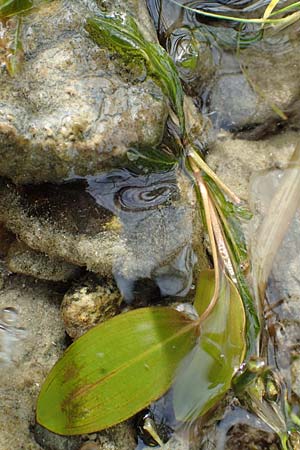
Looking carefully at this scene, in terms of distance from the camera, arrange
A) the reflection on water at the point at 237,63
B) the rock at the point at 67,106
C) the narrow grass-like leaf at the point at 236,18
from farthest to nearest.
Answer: the reflection on water at the point at 237,63 < the narrow grass-like leaf at the point at 236,18 < the rock at the point at 67,106

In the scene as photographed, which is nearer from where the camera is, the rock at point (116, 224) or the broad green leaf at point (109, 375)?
the broad green leaf at point (109, 375)

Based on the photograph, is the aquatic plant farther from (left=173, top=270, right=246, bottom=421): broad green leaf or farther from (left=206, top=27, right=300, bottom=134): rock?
(left=173, top=270, right=246, bottom=421): broad green leaf

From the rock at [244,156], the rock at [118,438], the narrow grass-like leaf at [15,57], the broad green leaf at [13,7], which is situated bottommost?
the rock at [118,438]

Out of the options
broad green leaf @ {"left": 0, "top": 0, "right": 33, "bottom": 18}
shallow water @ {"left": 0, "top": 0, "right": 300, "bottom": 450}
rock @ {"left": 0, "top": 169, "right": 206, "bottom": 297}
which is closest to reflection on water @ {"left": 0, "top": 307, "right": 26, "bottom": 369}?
shallow water @ {"left": 0, "top": 0, "right": 300, "bottom": 450}

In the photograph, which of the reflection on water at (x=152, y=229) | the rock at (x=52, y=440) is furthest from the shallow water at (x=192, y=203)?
the rock at (x=52, y=440)

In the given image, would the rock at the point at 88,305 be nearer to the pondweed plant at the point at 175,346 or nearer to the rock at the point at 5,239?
the pondweed plant at the point at 175,346

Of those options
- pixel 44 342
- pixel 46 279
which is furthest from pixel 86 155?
pixel 44 342
